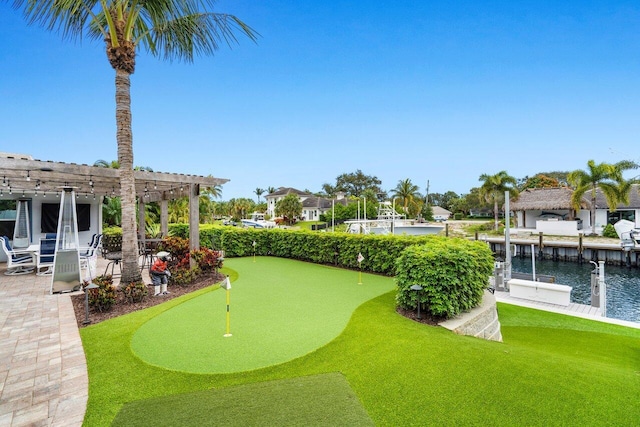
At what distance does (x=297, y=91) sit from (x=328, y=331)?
65.7ft

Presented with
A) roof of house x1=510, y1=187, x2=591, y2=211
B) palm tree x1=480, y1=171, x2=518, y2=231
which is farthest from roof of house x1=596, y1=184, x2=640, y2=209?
palm tree x1=480, y1=171, x2=518, y2=231

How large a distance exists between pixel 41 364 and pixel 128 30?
6.64 m

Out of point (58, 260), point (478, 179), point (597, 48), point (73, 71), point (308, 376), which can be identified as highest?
point (597, 48)

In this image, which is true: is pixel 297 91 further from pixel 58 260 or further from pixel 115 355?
pixel 115 355

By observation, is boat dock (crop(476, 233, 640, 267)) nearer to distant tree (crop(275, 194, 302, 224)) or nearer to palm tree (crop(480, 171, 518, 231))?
palm tree (crop(480, 171, 518, 231))

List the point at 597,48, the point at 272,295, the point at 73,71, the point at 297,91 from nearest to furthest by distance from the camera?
the point at 272,295, the point at 73,71, the point at 597,48, the point at 297,91

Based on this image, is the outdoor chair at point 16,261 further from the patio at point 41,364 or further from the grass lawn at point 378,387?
the grass lawn at point 378,387

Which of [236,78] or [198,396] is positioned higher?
[236,78]

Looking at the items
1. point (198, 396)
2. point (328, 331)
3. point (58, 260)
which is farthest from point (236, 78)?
point (198, 396)

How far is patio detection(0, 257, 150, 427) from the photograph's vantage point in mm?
3012

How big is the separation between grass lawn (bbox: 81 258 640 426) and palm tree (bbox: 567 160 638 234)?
88.0ft

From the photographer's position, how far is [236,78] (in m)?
18.5

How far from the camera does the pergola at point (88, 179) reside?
6.82 meters

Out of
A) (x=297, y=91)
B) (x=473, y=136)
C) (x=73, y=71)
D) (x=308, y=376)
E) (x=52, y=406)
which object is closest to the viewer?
(x=52, y=406)
